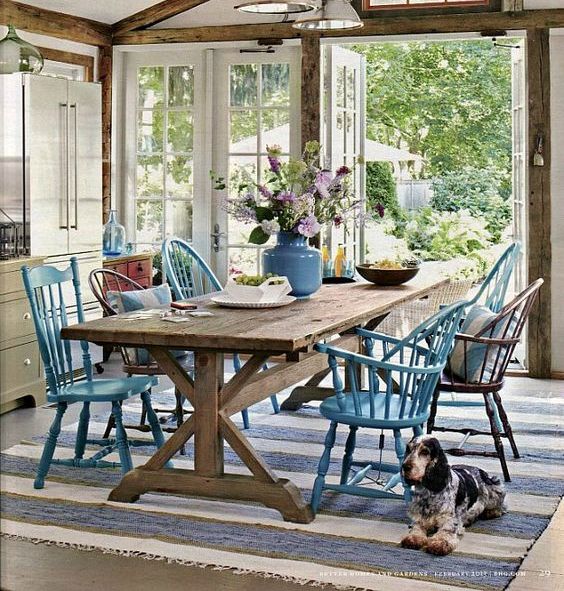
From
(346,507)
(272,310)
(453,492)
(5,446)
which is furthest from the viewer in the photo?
(5,446)

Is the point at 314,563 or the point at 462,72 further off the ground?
the point at 462,72

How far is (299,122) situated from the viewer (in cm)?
770

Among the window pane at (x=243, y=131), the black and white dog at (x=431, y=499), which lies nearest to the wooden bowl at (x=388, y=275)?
the black and white dog at (x=431, y=499)

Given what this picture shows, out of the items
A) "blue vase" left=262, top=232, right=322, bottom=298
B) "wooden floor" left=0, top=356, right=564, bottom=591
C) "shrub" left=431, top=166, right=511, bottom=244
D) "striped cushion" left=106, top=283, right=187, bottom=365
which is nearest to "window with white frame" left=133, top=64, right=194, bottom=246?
"striped cushion" left=106, top=283, right=187, bottom=365

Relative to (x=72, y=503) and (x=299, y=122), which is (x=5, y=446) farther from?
(x=299, y=122)

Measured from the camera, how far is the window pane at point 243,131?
25.6ft

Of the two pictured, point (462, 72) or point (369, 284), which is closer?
point (369, 284)

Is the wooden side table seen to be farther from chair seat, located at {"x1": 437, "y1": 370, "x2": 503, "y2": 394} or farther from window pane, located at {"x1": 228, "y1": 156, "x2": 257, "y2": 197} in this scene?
chair seat, located at {"x1": 437, "y1": 370, "x2": 503, "y2": 394}

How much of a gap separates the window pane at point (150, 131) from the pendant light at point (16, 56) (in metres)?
1.77

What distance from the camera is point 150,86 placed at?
8.05 metres

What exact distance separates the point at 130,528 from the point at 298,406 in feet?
7.43

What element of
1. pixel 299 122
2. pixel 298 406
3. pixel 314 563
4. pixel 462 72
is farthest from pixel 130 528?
pixel 462 72

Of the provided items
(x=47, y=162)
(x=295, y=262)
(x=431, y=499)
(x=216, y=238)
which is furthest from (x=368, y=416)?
(x=216, y=238)

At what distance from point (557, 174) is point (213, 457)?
12.7ft
